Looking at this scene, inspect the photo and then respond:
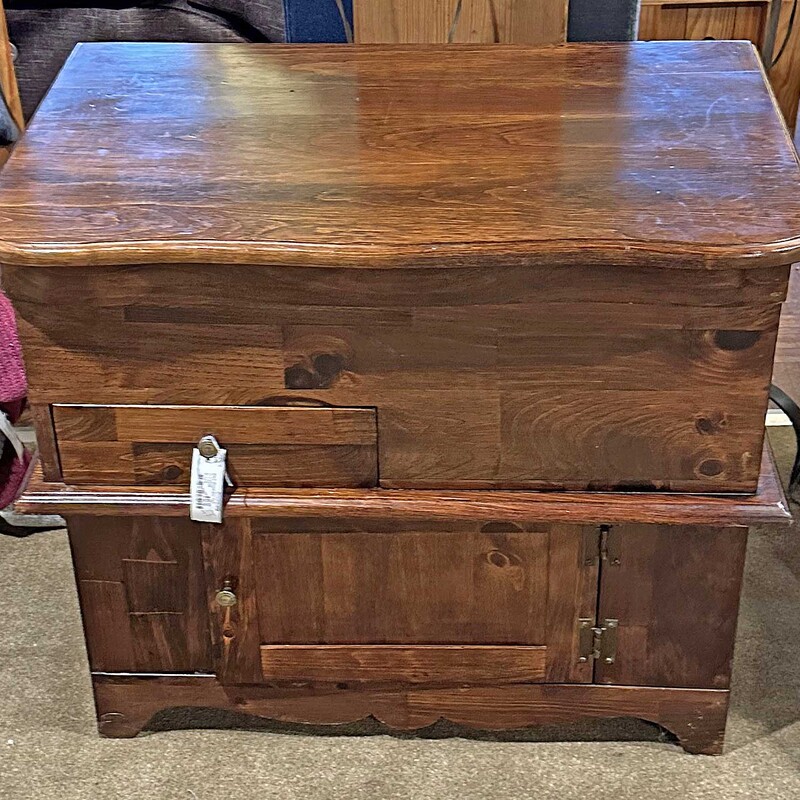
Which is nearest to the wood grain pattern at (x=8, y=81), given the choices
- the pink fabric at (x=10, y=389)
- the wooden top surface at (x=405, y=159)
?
the pink fabric at (x=10, y=389)

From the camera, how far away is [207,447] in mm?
1162

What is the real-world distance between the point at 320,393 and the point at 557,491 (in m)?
0.24

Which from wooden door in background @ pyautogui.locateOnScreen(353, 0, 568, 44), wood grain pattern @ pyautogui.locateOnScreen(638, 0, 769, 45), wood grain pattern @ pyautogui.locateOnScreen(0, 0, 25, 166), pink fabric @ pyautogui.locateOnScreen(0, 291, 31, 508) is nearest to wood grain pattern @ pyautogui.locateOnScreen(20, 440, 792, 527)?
pink fabric @ pyautogui.locateOnScreen(0, 291, 31, 508)

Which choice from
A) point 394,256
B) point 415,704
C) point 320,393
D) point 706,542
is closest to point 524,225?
point 394,256

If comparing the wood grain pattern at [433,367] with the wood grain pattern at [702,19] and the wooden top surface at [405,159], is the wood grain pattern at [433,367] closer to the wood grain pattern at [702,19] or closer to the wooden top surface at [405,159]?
the wooden top surface at [405,159]

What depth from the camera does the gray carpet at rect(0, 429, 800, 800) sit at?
4.24 ft

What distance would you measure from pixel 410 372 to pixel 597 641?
1.18 feet

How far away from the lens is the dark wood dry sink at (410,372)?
107cm

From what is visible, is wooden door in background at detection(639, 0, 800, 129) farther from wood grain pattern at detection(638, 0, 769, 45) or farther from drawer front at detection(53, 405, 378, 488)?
drawer front at detection(53, 405, 378, 488)

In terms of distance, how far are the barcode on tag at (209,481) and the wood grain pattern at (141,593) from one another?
0.06m

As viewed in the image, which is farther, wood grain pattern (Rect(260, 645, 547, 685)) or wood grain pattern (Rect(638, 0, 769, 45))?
wood grain pattern (Rect(638, 0, 769, 45))

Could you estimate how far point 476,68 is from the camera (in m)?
1.38

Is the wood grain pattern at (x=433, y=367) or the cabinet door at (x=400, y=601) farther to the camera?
the cabinet door at (x=400, y=601)

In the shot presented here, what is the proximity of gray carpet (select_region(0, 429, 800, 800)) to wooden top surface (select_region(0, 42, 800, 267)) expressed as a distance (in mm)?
579
